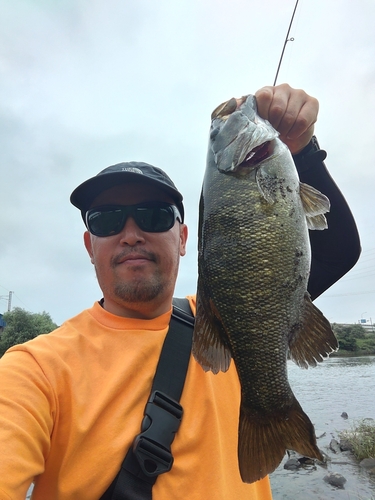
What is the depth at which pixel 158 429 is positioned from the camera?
6.51 ft

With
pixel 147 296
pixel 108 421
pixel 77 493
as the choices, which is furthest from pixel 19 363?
pixel 147 296

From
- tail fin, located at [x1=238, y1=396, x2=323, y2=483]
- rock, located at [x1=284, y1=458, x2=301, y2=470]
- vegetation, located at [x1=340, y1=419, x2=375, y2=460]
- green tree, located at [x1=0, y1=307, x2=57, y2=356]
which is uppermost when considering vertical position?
green tree, located at [x1=0, y1=307, x2=57, y2=356]

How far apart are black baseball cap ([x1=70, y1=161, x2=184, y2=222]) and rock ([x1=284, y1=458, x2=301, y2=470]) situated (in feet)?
32.5

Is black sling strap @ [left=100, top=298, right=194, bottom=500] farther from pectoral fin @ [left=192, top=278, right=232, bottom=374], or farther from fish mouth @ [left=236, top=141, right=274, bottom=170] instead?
fish mouth @ [left=236, top=141, right=274, bottom=170]

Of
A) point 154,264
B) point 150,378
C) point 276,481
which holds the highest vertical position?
point 154,264

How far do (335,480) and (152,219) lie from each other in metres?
9.02

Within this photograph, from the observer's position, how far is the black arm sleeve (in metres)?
2.36

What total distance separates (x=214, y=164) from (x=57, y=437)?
1667 millimetres

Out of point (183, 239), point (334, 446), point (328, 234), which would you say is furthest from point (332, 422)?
point (328, 234)

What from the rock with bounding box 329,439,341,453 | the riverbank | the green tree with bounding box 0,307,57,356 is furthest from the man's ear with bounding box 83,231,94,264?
the green tree with bounding box 0,307,57,356

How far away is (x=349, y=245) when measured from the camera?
98.0 inches

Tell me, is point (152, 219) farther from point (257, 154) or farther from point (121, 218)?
point (257, 154)

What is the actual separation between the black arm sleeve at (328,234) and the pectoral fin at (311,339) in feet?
3.17

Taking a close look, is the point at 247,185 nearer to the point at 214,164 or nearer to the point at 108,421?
the point at 214,164
